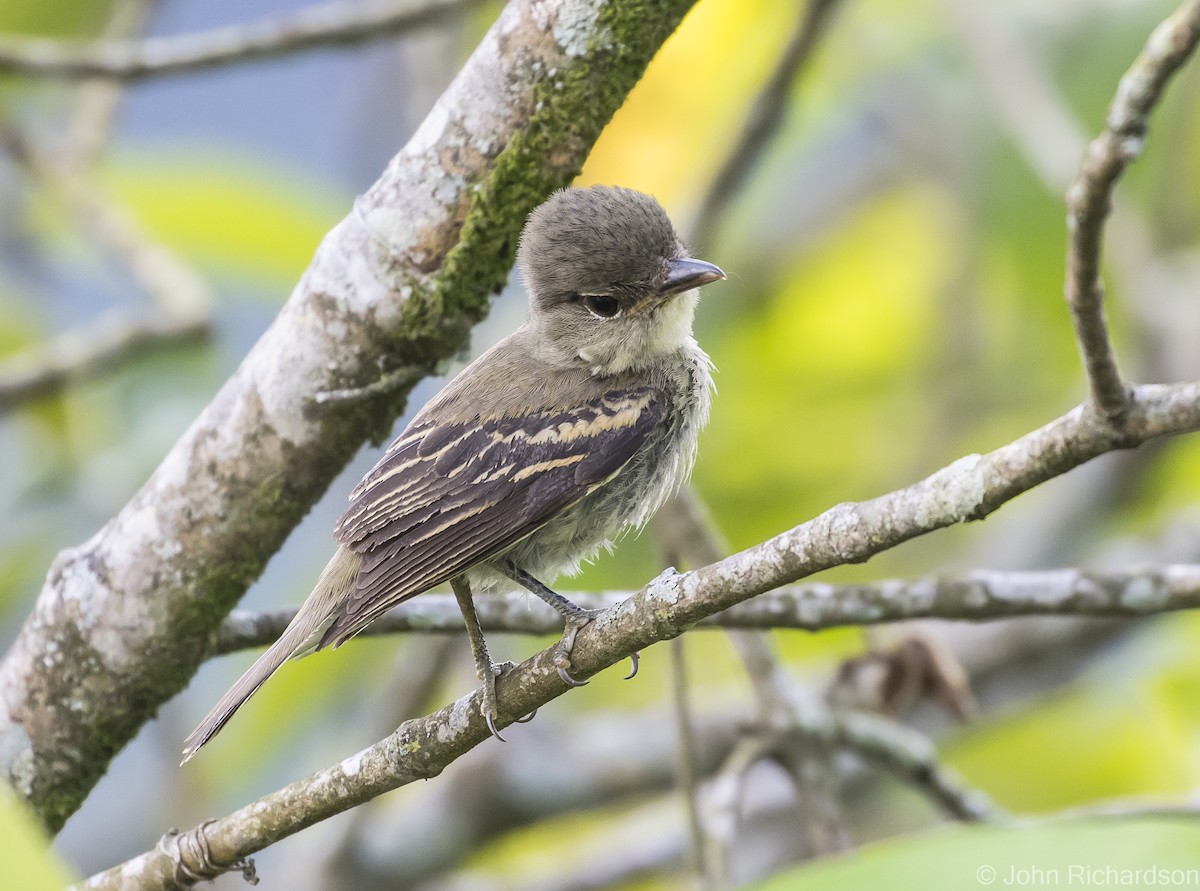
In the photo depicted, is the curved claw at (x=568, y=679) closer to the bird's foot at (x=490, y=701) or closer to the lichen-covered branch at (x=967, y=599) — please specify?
the bird's foot at (x=490, y=701)

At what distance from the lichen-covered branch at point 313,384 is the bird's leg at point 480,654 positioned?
1.38 feet

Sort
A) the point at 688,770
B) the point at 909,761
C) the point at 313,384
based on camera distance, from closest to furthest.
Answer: the point at 313,384
the point at 688,770
the point at 909,761

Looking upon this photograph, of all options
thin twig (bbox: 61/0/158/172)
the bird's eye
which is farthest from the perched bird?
thin twig (bbox: 61/0/158/172)

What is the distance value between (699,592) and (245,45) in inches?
119

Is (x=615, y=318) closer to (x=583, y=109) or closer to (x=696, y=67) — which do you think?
(x=583, y=109)

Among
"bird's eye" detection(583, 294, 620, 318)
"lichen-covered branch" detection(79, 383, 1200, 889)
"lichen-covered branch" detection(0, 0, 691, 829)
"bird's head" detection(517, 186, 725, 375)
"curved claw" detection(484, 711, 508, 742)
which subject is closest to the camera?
"lichen-covered branch" detection(79, 383, 1200, 889)

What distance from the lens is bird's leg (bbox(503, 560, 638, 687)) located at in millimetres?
2684

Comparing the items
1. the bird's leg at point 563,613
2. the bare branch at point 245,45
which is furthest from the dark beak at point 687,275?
the bare branch at point 245,45

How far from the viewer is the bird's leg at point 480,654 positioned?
284 cm

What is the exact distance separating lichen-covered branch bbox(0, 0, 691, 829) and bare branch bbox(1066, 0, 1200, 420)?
1.24 metres

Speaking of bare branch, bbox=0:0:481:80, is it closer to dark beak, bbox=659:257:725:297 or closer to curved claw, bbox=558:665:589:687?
dark beak, bbox=659:257:725:297

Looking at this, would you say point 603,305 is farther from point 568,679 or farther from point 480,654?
point 568,679

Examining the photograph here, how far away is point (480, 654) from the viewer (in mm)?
3104

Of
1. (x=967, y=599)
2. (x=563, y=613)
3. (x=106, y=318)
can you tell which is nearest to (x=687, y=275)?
(x=563, y=613)
